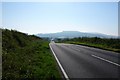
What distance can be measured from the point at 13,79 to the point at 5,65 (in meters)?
3.01

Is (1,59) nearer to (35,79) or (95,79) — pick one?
(35,79)

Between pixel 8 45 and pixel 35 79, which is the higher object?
pixel 8 45

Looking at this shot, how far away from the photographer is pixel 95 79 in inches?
323

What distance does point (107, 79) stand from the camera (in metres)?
8.15

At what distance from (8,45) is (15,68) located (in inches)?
390

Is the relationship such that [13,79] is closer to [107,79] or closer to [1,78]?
[1,78]

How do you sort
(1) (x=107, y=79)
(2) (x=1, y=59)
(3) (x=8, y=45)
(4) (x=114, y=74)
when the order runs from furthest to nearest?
1. (3) (x=8, y=45)
2. (2) (x=1, y=59)
3. (4) (x=114, y=74)
4. (1) (x=107, y=79)

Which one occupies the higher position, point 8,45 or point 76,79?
point 8,45

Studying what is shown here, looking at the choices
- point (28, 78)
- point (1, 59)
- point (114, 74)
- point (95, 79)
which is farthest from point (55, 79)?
point (1, 59)

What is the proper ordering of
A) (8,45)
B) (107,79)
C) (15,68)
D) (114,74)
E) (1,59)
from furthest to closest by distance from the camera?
(8,45) < (1,59) < (15,68) < (114,74) < (107,79)

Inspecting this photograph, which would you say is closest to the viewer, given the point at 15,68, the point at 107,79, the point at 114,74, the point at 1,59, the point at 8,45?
the point at 107,79

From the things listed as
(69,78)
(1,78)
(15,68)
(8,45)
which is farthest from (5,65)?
(8,45)

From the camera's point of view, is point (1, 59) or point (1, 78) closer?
point (1, 78)

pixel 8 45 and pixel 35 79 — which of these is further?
pixel 8 45
